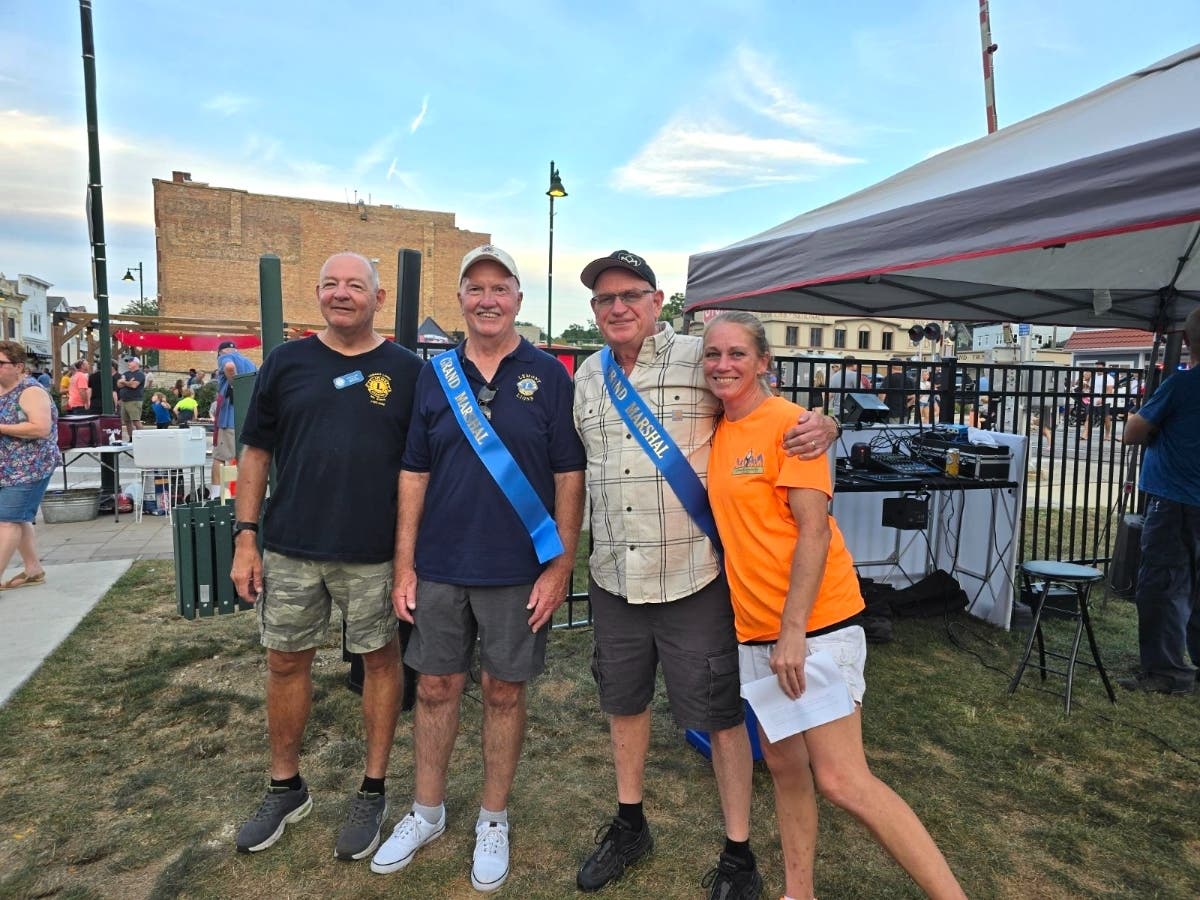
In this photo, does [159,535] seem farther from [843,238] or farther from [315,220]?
[315,220]

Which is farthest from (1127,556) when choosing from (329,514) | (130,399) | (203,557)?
(130,399)

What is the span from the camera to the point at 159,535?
23.9 feet

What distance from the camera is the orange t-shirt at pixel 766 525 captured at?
75.6 inches

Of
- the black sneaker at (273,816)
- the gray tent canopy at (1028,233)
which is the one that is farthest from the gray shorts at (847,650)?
the black sneaker at (273,816)

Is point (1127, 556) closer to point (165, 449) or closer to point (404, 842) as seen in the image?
point (404, 842)

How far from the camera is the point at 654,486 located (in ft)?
7.14

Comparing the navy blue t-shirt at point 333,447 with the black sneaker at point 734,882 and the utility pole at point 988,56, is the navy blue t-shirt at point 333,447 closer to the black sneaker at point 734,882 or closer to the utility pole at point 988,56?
the black sneaker at point 734,882

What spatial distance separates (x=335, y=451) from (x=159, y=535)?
6.12 metres

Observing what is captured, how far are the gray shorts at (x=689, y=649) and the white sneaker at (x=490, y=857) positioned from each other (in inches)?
28.6

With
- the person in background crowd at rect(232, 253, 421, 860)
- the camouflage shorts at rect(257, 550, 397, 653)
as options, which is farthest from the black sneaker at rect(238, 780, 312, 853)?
the camouflage shorts at rect(257, 550, 397, 653)

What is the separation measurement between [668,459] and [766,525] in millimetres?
373

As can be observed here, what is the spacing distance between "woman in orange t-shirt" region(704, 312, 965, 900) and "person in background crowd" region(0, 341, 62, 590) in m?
5.13

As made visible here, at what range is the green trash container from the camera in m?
3.84

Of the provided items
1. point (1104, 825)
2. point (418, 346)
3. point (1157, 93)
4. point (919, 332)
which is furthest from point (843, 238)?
point (919, 332)
